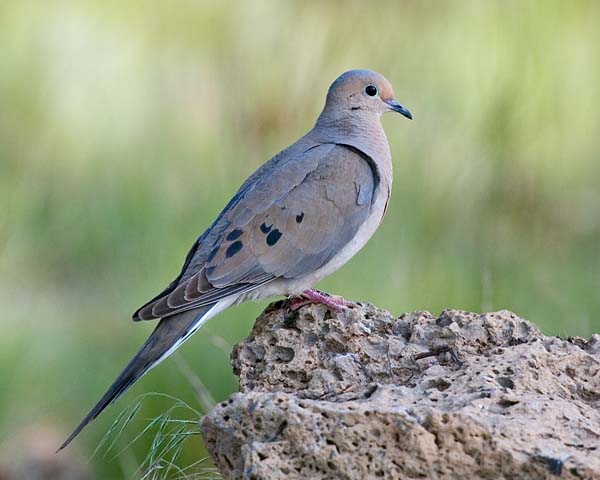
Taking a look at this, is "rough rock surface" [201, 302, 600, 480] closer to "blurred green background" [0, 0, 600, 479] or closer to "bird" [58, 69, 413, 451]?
"bird" [58, 69, 413, 451]

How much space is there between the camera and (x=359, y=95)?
456cm

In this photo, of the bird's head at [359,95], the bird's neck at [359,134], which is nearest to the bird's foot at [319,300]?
the bird's neck at [359,134]

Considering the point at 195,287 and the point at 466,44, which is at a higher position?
the point at 466,44

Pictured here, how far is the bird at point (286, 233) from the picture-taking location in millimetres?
3697

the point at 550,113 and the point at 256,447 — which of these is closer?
the point at 256,447

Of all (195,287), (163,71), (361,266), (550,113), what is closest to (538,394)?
(195,287)

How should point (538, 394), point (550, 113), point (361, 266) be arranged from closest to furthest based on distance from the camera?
point (538, 394)
point (361, 266)
point (550, 113)

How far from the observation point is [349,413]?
2.43 metres

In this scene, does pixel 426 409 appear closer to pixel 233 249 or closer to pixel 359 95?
pixel 233 249

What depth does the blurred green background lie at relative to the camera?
17.4 feet

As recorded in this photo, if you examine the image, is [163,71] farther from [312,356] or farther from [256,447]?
[256,447]

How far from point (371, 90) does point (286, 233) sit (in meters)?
0.88

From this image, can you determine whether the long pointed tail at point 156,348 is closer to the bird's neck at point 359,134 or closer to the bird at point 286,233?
the bird at point 286,233

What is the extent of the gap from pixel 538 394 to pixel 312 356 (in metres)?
0.70
